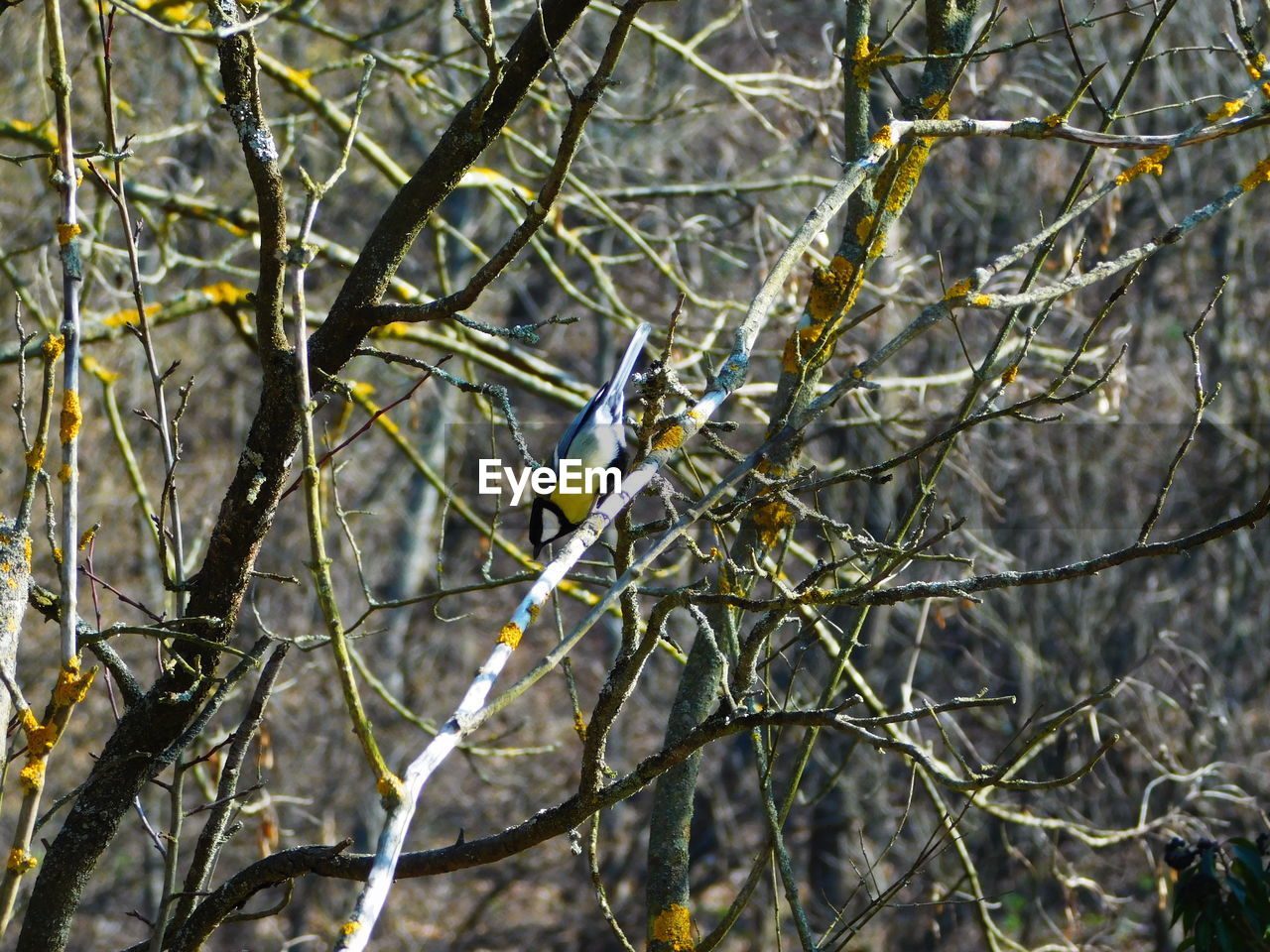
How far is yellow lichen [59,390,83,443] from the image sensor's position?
165 centimetres

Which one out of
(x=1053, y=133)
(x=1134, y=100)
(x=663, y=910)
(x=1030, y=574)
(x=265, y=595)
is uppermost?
(x=1134, y=100)

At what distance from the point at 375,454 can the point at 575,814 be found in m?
9.93

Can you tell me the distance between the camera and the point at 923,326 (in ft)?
6.44

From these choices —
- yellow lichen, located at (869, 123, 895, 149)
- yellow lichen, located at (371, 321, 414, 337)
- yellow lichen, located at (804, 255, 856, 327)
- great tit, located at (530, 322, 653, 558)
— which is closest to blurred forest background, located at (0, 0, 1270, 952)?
great tit, located at (530, 322, 653, 558)

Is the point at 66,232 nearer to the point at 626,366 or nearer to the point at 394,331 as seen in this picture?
the point at 626,366

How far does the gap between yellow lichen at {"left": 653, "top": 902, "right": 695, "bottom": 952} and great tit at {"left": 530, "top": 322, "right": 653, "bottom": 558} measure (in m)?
0.95

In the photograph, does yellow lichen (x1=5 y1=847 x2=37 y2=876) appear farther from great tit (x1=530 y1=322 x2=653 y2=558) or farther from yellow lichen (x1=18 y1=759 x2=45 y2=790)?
great tit (x1=530 y1=322 x2=653 y2=558)

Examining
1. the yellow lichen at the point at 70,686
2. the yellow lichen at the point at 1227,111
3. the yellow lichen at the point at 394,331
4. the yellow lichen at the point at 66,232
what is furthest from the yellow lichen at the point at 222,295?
the yellow lichen at the point at 1227,111

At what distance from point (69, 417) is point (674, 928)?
49.7 inches

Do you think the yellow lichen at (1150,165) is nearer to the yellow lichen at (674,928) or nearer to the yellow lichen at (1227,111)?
the yellow lichen at (1227,111)

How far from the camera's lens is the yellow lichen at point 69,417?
1.65m

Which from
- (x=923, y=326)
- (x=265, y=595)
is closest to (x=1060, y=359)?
(x=923, y=326)

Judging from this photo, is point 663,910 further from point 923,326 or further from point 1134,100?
point 1134,100

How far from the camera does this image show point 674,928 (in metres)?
2.12
